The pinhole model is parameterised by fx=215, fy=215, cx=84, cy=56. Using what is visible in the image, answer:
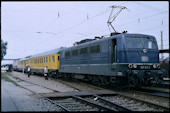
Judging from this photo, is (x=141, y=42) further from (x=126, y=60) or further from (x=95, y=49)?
(x=95, y=49)

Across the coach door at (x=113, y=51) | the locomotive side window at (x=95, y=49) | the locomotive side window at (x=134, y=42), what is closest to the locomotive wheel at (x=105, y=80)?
the coach door at (x=113, y=51)

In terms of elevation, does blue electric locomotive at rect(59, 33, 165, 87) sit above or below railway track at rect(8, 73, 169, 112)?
above

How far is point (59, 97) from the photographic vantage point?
10.7 meters

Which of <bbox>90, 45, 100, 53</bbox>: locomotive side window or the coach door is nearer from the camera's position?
the coach door

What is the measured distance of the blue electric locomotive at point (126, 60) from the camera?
11.6 meters

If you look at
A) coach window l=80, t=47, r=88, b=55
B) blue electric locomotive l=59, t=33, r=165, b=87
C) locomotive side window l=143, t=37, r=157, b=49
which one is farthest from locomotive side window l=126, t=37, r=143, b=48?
coach window l=80, t=47, r=88, b=55

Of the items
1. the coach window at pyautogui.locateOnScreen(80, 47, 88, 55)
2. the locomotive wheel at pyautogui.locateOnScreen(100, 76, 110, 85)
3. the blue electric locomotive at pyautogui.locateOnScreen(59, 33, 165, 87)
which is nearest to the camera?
the blue electric locomotive at pyautogui.locateOnScreen(59, 33, 165, 87)

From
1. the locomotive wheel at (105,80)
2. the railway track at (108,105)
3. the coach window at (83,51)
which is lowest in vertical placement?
the railway track at (108,105)

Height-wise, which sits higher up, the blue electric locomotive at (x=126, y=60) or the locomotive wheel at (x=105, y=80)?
the blue electric locomotive at (x=126, y=60)

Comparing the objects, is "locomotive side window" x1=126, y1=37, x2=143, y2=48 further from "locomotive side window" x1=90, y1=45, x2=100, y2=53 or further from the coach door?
"locomotive side window" x1=90, y1=45, x2=100, y2=53

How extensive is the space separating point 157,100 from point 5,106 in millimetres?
6357

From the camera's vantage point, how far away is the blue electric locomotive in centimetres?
1159

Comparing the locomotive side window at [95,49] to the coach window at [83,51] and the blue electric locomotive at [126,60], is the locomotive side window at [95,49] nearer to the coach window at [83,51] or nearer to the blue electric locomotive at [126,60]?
the blue electric locomotive at [126,60]

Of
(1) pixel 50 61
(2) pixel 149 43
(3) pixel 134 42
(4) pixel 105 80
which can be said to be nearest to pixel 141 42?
(3) pixel 134 42
